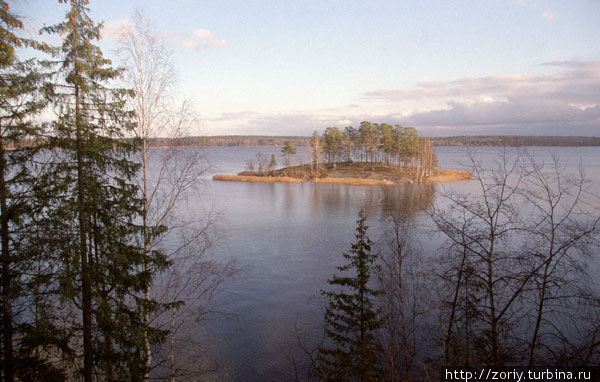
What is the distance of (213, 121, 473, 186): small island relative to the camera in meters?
72.2

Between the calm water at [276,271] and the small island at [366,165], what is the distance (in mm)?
24555

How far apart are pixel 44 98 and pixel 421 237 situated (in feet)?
85.2

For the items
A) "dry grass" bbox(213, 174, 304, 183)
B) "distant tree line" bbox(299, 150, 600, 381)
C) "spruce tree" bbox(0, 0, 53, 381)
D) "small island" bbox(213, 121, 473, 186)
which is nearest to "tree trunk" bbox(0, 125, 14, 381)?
"spruce tree" bbox(0, 0, 53, 381)

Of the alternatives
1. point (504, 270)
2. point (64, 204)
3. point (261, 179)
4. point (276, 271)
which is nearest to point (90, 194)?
point (64, 204)

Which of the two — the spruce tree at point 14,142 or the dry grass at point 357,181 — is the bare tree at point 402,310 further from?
the dry grass at point 357,181

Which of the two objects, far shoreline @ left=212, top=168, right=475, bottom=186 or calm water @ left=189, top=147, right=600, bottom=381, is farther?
far shoreline @ left=212, top=168, right=475, bottom=186

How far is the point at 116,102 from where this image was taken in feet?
32.2

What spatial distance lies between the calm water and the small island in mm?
24555

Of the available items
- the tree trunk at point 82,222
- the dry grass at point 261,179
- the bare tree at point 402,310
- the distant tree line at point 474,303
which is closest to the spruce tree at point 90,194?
the tree trunk at point 82,222

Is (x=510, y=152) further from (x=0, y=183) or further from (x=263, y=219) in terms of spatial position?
(x=263, y=219)

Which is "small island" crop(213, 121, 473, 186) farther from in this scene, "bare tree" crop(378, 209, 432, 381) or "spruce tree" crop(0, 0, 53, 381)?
"spruce tree" crop(0, 0, 53, 381)

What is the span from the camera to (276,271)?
2353cm

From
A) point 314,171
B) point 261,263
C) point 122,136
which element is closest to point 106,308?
point 122,136

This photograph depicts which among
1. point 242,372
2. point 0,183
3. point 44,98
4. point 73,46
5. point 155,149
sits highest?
point 73,46
